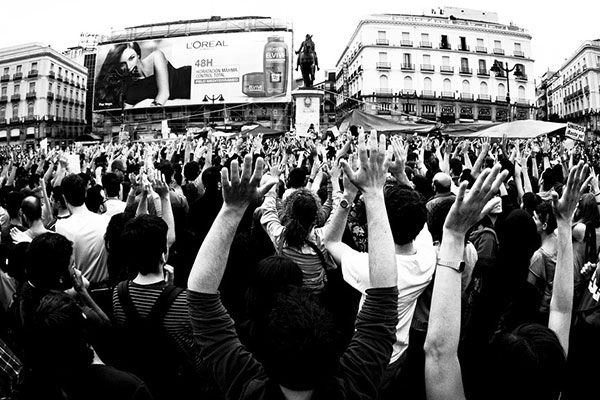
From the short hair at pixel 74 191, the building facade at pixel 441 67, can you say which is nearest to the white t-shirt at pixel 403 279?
the short hair at pixel 74 191

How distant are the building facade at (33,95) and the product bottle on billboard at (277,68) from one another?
97.7 feet

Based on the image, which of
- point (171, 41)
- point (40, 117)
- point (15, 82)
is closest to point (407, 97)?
point (171, 41)

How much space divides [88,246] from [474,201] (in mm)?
2952

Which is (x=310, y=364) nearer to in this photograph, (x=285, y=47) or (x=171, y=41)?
(x=285, y=47)

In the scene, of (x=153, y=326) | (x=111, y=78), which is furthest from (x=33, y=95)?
(x=153, y=326)

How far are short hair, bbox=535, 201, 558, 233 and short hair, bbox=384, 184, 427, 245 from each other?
1561 mm

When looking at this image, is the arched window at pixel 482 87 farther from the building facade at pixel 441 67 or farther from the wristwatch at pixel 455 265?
the wristwatch at pixel 455 265

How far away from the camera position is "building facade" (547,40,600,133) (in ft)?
188

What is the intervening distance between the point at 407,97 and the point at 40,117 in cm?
4651

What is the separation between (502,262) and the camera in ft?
8.16

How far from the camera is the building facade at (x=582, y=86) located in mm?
57375

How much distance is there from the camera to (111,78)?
52.2 m

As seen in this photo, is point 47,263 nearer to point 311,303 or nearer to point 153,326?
point 153,326

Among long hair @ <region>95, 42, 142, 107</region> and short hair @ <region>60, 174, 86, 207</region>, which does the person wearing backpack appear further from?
long hair @ <region>95, 42, 142, 107</region>
